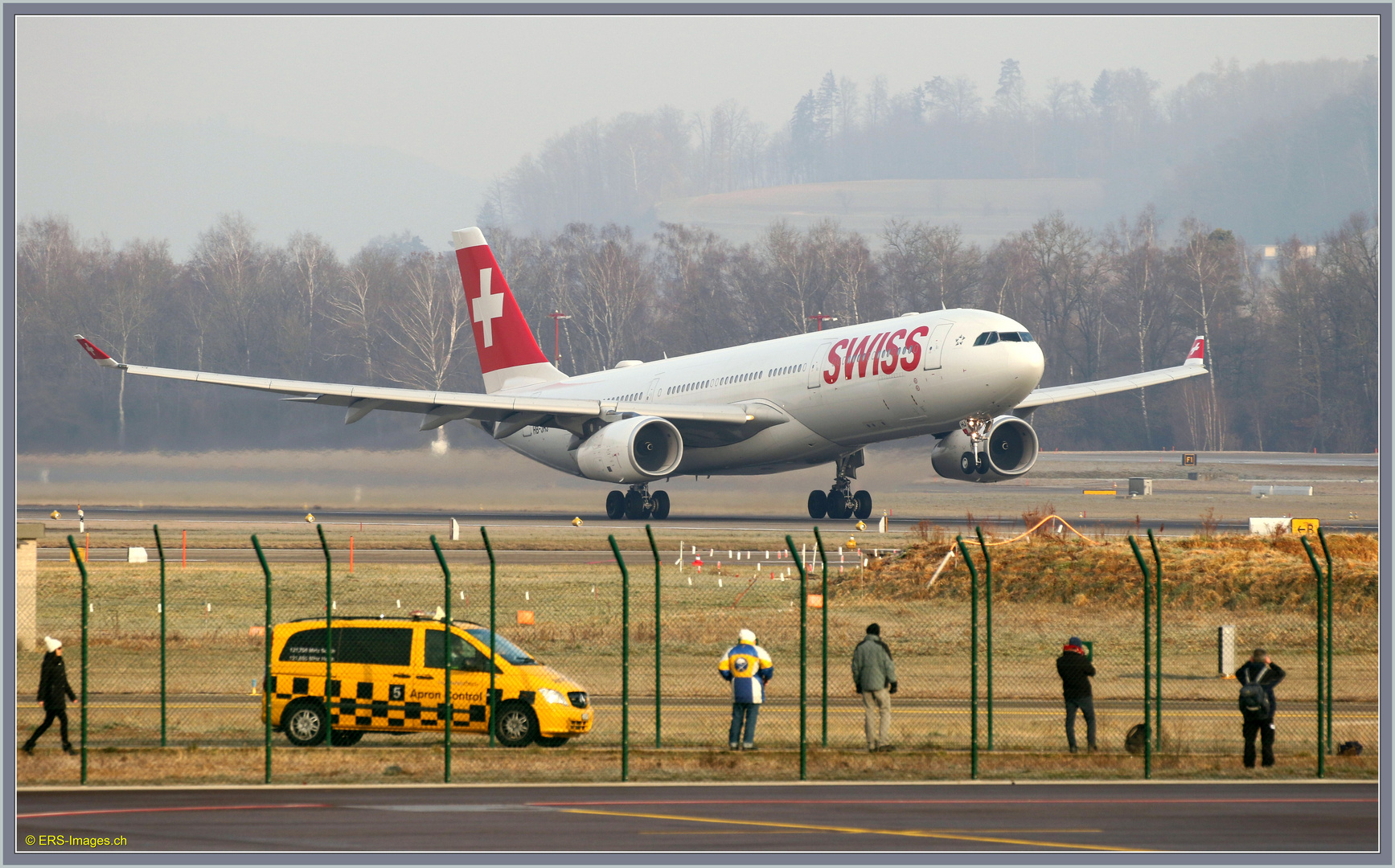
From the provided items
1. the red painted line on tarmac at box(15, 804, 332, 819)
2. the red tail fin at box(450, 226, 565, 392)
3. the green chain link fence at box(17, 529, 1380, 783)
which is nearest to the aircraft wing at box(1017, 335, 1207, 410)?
the green chain link fence at box(17, 529, 1380, 783)

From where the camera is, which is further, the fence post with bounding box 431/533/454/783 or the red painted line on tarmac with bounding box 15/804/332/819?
the fence post with bounding box 431/533/454/783

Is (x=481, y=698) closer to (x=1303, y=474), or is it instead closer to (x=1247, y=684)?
(x=1247, y=684)

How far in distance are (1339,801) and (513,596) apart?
60.6ft

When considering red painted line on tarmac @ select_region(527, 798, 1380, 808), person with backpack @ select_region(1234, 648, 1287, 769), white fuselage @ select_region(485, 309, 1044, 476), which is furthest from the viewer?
white fuselage @ select_region(485, 309, 1044, 476)

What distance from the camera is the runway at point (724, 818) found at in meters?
13.4

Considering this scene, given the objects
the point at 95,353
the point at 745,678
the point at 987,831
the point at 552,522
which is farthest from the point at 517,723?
the point at 552,522

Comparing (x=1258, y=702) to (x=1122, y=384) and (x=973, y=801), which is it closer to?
(x=973, y=801)

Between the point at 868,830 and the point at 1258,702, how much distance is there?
5731 millimetres

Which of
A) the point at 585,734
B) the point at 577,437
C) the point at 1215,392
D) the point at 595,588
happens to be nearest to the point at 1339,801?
the point at 585,734

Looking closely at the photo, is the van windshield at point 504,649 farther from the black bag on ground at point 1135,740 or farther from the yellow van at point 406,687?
the black bag on ground at point 1135,740

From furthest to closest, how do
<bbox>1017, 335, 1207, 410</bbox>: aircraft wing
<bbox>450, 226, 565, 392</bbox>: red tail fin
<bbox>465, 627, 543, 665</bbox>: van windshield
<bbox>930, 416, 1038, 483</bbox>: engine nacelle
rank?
<bbox>450, 226, 565, 392</bbox>: red tail fin, <bbox>1017, 335, 1207, 410</bbox>: aircraft wing, <bbox>930, 416, 1038, 483</bbox>: engine nacelle, <bbox>465, 627, 543, 665</bbox>: van windshield

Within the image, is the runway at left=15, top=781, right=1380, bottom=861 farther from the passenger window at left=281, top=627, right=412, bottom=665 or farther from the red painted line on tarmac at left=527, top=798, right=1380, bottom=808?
the passenger window at left=281, top=627, right=412, bottom=665

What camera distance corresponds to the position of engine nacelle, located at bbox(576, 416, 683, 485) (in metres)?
47.3

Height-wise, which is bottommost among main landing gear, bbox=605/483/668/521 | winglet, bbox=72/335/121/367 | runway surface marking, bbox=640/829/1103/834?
runway surface marking, bbox=640/829/1103/834
